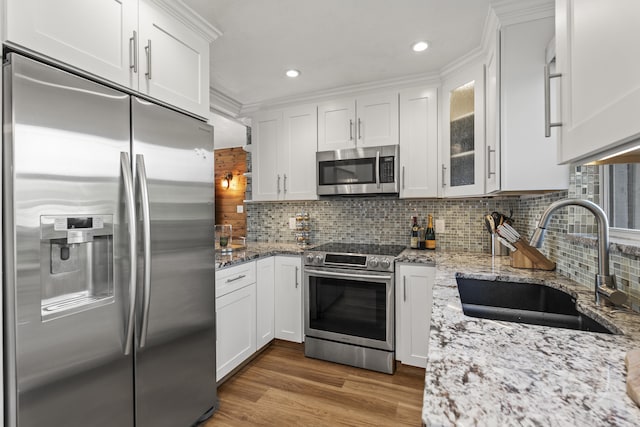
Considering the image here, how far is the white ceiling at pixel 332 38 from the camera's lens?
1.63 meters

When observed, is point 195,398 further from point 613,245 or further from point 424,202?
point 424,202

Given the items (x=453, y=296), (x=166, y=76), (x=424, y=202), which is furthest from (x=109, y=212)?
(x=424, y=202)

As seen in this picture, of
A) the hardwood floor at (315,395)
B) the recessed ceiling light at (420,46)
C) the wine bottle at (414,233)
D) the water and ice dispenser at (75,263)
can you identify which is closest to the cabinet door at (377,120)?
the recessed ceiling light at (420,46)

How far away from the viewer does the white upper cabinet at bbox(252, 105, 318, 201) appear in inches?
112

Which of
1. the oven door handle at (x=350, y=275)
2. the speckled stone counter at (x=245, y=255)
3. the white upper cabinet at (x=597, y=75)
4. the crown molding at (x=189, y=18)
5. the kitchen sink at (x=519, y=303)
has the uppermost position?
the crown molding at (x=189, y=18)

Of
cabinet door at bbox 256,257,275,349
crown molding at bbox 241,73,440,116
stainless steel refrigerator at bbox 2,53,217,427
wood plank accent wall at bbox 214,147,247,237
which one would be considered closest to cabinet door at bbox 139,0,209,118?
stainless steel refrigerator at bbox 2,53,217,427

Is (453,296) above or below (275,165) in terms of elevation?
below

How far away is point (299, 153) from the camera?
2.88 m

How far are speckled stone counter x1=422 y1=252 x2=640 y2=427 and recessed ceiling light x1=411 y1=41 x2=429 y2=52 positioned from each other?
1.76 metres

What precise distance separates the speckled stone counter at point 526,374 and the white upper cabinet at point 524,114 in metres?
0.79

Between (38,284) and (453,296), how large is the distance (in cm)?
149

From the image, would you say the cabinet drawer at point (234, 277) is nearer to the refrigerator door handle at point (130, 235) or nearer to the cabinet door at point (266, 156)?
the refrigerator door handle at point (130, 235)

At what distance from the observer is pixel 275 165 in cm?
301

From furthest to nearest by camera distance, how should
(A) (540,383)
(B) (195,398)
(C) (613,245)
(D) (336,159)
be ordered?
1. (D) (336,159)
2. (B) (195,398)
3. (C) (613,245)
4. (A) (540,383)
